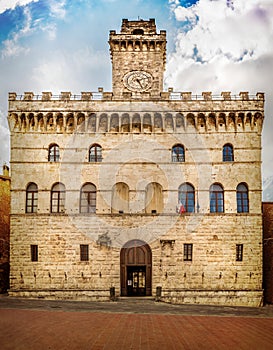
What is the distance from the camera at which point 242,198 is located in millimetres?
28031

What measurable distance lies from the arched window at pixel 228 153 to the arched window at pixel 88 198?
9.46 m

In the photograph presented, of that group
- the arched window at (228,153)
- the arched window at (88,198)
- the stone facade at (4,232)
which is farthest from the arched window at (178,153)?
the stone facade at (4,232)

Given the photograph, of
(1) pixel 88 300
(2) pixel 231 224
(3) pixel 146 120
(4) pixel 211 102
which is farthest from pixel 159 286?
(4) pixel 211 102

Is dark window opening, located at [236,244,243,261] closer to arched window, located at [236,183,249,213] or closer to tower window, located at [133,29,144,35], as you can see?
arched window, located at [236,183,249,213]

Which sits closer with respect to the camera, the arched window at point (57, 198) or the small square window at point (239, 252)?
the small square window at point (239, 252)

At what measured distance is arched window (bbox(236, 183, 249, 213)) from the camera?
27.9m

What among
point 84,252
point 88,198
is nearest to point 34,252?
point 84,252

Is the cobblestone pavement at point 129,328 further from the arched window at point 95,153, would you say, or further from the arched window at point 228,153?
the arched window at point 228,153

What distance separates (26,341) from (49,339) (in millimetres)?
765

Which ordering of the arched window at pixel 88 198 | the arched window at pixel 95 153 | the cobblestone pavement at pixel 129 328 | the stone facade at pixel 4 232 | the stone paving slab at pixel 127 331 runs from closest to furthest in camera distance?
the stone paving slab at pixel 127 331, the cobblestone pavement at pixel 129 328, the arched window at pixel 88 198, the arched window at pixel 95 153, the stone facade at pixel 4 232

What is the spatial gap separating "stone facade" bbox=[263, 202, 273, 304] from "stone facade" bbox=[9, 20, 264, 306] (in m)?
1.57

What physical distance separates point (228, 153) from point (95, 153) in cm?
943

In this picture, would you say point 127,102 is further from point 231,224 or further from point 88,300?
point 88,300

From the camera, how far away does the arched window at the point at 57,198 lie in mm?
28078
